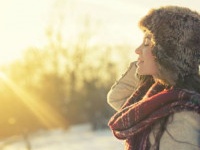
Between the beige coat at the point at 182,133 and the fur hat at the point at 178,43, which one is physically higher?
the fur hat at the point at 178,43

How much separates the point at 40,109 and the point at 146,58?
97.2 feet

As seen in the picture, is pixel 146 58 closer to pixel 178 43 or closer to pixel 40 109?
pixel 178 43

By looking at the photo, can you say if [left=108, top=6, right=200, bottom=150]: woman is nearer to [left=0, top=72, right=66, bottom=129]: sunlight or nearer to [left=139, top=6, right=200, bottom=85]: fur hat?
[left=139, top=6, right=200, bottom=85]: fur hat

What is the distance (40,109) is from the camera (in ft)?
105

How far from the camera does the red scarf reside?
2457mm

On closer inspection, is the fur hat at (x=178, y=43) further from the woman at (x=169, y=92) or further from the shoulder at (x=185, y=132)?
the shoulder at (x=185, y=132)

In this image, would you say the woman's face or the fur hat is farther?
the woman's face

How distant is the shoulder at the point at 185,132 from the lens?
96.0 inches

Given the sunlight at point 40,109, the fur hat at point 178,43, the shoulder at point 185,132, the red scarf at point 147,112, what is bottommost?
the shoulder at point 185,132

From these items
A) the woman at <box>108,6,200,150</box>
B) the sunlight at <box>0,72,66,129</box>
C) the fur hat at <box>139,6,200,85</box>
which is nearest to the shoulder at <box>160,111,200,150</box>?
the woman at <box>108,6,200,150</box>

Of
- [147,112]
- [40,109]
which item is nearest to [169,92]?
[147,112]

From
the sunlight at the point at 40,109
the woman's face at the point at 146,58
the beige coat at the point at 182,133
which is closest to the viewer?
the beige coat at the point at 182,133

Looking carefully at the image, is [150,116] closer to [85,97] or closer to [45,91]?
[45,91]

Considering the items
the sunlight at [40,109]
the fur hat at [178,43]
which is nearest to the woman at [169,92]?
the fur hat at [178,43]
